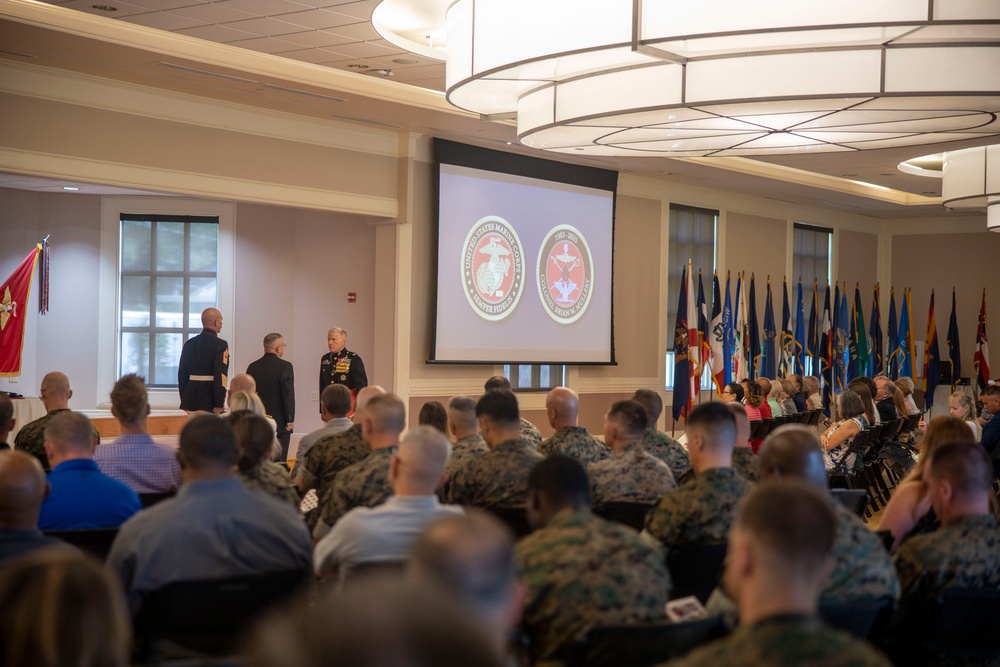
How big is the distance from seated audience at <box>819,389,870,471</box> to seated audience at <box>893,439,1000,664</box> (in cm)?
500

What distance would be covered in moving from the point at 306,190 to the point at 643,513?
6731mm

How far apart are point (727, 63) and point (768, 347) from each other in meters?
11.3

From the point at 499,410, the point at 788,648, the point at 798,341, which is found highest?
the point at 798,341

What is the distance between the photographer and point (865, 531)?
3127mm

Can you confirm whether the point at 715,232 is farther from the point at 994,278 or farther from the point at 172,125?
the point at 172,125

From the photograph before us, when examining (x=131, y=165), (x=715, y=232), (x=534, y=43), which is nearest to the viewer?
(x=534, y=43)

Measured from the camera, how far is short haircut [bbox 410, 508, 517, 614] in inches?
59.9

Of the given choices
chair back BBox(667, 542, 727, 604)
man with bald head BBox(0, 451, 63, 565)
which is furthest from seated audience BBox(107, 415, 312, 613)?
chair back BBox(667, 542, 727, 604)

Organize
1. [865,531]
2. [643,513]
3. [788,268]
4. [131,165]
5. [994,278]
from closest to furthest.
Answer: [865,531] < [643,513] < [131,165] < [788,268] < [994,278]

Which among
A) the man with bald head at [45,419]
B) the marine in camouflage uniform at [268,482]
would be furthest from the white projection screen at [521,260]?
the marine in camouflage uniform at [268,482]

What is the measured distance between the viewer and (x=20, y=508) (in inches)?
115

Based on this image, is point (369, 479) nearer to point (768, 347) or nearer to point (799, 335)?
point (768, 347)

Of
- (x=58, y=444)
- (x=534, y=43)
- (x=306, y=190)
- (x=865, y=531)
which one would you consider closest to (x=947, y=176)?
(x=306, y=190)

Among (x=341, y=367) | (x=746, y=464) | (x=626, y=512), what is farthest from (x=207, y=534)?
(x=341, y=367)
